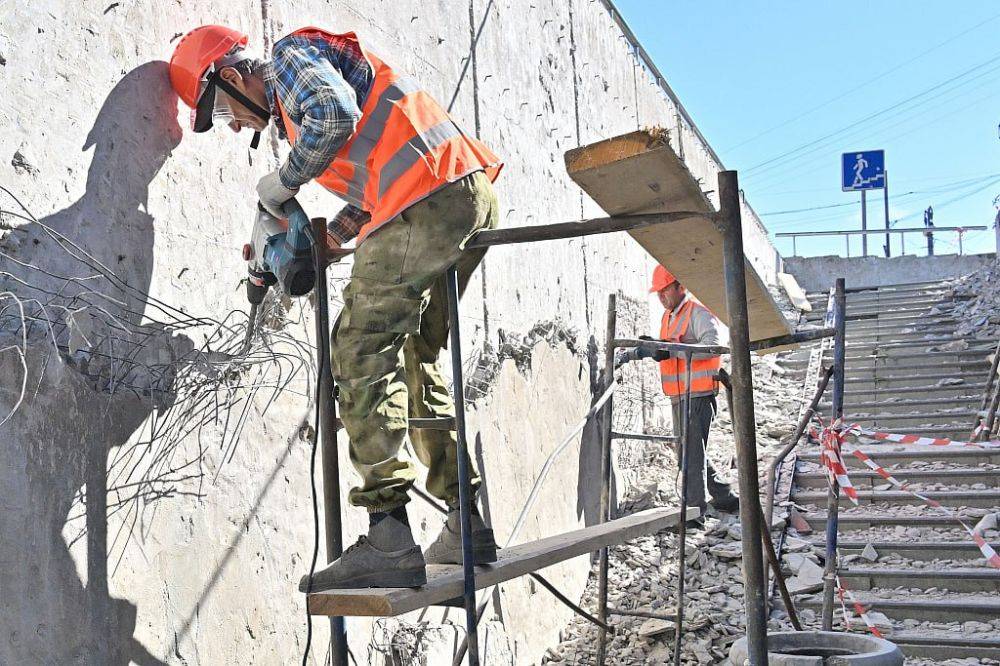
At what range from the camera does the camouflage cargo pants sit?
2.59 m

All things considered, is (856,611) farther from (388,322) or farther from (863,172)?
(863,172)

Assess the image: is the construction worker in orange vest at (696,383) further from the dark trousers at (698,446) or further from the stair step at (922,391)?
the stair step at (922,391)

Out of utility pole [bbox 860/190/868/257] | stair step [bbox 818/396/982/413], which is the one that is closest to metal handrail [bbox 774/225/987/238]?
utility pole [bbox 860/190/868/257]

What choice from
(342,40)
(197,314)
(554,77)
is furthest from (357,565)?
(554,77)

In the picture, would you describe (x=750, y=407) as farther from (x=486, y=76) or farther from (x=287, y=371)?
(x=486, y=76)

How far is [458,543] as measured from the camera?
2.99 meters

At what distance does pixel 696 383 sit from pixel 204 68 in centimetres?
507

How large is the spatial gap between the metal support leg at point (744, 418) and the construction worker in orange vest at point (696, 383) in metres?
4.48

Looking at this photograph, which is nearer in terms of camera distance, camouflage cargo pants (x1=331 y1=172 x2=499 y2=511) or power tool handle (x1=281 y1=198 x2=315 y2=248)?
camouflage cargo pants (x1=331 y1=172 x2=499 y2=511)

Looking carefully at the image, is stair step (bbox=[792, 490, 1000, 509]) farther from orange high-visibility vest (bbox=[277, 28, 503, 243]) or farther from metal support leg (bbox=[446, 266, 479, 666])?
orange high-visibility vest (bbox=[277, 28, 503, 243])

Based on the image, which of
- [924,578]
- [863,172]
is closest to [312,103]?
[924,578]

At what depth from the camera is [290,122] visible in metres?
2.74

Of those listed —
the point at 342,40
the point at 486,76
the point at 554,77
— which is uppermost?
the point at 554,77

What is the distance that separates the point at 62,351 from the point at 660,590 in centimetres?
466
